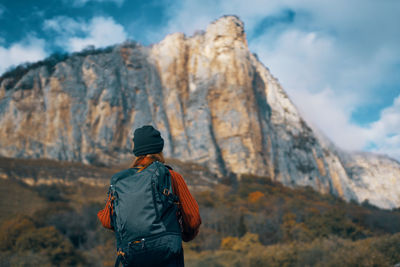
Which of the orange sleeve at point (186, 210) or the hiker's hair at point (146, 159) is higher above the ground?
the hiker's hair at point (146, 159)

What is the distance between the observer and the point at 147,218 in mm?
2016

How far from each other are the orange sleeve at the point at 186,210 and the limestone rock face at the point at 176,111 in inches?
2003

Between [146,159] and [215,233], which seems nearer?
[146,159]

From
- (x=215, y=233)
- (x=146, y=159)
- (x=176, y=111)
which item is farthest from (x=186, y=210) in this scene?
(x=176, y=111)

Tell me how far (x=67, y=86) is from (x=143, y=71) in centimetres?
1340

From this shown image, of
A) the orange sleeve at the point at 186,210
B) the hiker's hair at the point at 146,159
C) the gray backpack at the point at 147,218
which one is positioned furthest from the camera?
the hiker's hair at the point at 146,159

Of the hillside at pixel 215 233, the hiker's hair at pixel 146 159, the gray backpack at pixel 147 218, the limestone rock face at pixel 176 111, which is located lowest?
the hillside at pixel 215 233

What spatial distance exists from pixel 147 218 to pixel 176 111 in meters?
58.5

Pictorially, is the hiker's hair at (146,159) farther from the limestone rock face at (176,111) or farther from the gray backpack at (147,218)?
the limestone rock face at (176,111)

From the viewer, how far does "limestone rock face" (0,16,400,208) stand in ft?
174

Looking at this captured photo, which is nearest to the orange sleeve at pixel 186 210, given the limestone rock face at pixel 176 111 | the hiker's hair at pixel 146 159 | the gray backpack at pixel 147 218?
the gray backpack at pixel 147 218

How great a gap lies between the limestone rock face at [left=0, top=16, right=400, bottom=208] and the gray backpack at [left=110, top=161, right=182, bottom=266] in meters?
50.9

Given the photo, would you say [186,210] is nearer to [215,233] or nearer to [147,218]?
[147,218]

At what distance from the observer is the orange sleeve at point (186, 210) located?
2172mm
